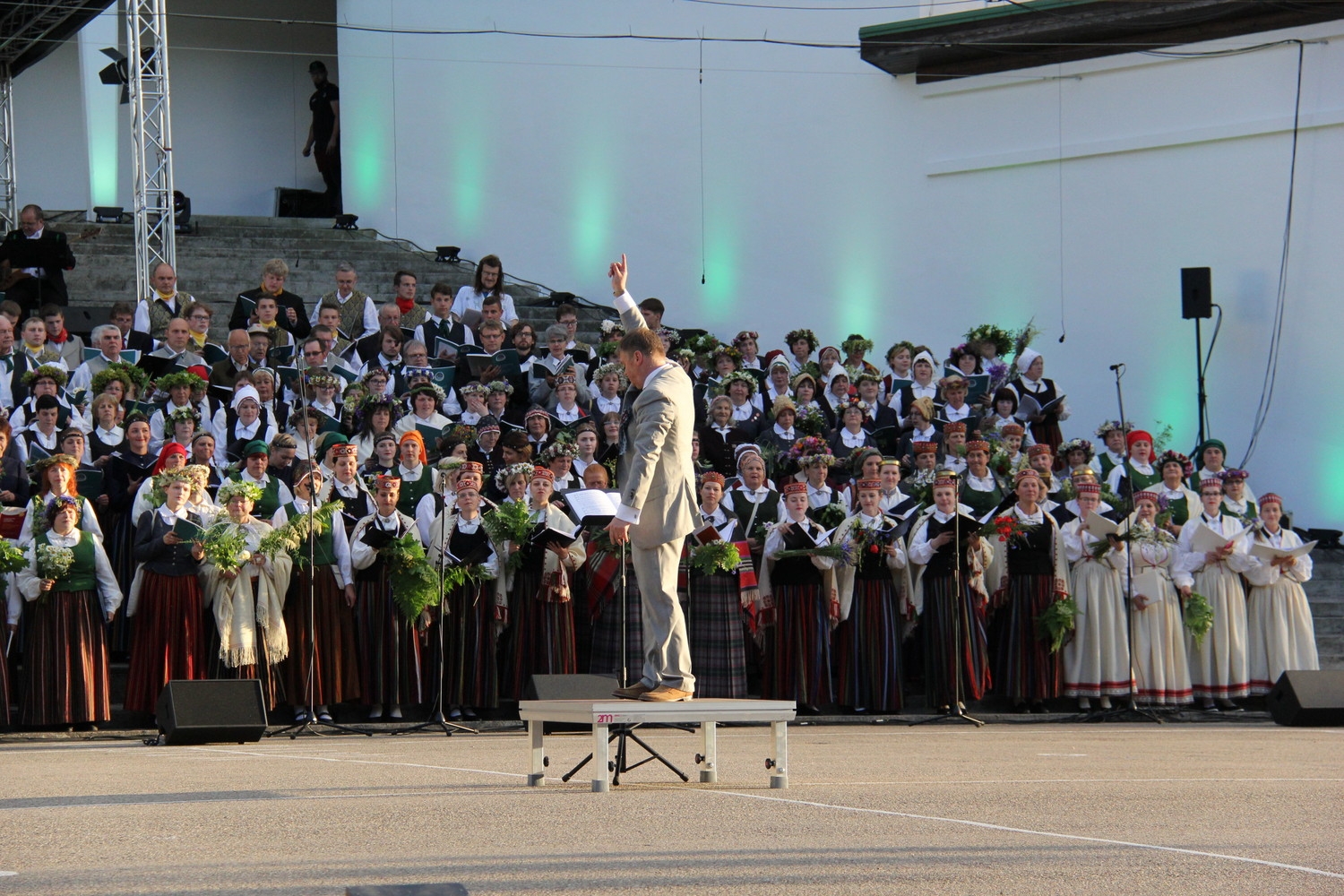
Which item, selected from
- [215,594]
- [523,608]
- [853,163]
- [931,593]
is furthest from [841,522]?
[853,163]

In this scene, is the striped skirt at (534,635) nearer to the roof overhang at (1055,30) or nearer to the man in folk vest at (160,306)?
the man in folk vest at (160,306)

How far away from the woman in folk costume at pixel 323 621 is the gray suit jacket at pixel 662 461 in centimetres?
444

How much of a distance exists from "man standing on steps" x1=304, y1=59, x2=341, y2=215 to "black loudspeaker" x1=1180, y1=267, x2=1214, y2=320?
36.9ft

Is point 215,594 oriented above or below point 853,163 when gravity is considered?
below

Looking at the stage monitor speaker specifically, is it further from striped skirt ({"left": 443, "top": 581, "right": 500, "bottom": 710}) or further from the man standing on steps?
striped skirt ({"left": 443, "top": 581, "right": 500, "bottom": 710})

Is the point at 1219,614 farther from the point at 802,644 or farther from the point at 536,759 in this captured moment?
the point at 536,759

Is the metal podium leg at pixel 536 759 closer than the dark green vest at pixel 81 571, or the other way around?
the metal podium leg at pixel 536 759

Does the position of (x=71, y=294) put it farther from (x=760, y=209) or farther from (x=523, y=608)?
(x=523, y=608)

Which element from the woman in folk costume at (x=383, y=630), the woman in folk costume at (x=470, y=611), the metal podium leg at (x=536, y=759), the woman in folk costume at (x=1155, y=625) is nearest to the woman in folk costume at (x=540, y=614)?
the woman in folk costume at (x=470, y=611)

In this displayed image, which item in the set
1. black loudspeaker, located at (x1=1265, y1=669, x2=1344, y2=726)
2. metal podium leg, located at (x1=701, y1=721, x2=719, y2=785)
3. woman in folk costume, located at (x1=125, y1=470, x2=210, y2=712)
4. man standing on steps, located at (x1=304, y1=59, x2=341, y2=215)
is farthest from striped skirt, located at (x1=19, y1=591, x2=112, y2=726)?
man standing on steps, located at (x1=304, y1=59, x2=341, y2=215)

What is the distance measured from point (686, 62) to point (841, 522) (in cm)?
907

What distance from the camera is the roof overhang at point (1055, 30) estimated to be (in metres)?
14.6

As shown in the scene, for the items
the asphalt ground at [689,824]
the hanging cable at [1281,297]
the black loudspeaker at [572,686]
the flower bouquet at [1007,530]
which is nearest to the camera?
the asphalt ground at [689,824]

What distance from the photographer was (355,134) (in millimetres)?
20781
